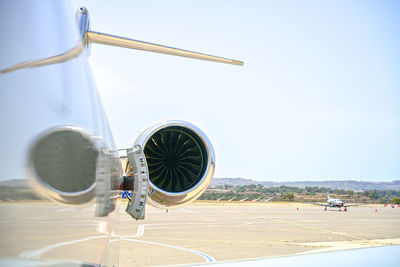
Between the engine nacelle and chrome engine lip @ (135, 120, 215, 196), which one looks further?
the engine nacelle

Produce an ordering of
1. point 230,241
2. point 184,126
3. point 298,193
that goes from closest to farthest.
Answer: point 184,126
point 230,241
point 298,193

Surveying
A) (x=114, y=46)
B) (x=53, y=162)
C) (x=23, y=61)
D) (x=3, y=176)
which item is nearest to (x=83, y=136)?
(x=53, y=162)

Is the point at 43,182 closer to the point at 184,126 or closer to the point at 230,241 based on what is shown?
the point at 184,126

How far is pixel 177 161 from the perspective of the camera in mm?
7062

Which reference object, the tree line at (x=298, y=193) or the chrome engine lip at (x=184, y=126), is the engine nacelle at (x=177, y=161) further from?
the tree line at (x=298, y=193)

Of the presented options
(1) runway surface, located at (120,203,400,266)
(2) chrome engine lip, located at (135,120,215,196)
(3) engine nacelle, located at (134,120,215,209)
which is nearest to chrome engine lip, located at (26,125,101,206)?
(2) chrome engine lip, located at (135,120,215,196)

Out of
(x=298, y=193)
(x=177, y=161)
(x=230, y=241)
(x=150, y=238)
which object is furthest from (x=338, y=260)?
(x=298, y=193)

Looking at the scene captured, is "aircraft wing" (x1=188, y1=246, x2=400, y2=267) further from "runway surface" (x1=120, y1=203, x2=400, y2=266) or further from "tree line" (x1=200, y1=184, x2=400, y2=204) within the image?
"tree line" (x1=200, y1=184, x2=400, y2=204)

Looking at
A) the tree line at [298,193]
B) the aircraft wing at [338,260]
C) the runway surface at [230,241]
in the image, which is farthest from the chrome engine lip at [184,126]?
the tree line at [298,193]

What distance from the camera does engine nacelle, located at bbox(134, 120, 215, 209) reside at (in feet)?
20.2

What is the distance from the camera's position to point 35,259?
965 millimetres

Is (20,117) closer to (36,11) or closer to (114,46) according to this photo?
(36,11)

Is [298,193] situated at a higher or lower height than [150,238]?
lower

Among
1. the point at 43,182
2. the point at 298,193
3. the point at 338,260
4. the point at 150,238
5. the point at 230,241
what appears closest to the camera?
the point at 43,182
